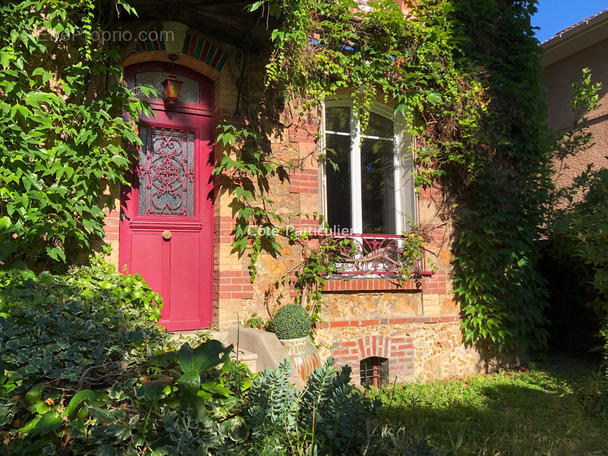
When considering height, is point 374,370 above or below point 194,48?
below

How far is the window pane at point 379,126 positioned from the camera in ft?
19.3

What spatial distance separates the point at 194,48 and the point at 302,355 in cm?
331

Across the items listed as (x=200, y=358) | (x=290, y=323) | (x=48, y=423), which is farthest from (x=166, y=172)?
(x=48, y=423)

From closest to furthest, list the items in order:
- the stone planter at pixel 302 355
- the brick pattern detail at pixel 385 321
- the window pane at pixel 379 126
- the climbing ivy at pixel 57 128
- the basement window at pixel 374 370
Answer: the climbing ivy at pixel 57 128 < the stone planter at pixel 302 355 < the brick pattern detail at pixel 385 321 < the basement window at pixel 374 370 < the window pane at pixel 379 126

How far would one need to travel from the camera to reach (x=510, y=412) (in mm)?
4363

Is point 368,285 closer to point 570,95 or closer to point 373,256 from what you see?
point 373,256

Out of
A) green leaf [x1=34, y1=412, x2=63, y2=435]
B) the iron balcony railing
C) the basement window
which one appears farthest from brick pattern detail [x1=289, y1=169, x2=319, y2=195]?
green leaf [x1=34, y1=412, x2=63, y2=435]

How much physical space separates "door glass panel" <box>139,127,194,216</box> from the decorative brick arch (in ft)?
2.54

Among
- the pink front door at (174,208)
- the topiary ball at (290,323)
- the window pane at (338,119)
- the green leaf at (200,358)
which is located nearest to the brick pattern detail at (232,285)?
the pink front door at (174,208)

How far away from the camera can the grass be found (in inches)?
130

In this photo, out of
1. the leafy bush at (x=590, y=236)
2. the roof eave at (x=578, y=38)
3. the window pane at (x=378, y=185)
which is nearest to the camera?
the leafy bush at (x=590, y=236)

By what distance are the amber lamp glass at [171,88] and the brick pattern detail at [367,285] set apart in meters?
2.57

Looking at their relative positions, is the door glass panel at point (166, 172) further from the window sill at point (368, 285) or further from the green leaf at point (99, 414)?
the green leaf at point (99, 414)

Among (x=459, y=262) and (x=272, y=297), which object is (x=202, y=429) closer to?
(x=272, y=297)
